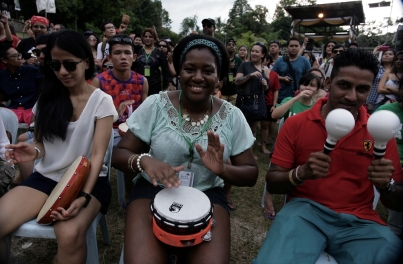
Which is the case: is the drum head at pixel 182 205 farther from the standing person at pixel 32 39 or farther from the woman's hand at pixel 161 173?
the standing person at pixel 32 39

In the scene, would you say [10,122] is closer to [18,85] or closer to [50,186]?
[18,85]

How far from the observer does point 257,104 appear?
5137mm

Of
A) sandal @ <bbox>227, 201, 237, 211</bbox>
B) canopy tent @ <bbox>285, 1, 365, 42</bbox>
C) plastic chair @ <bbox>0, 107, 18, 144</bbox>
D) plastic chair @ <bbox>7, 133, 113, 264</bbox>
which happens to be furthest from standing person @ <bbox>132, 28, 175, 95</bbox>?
canopy tent @ <bbox>285, 1, 365, 42</bbox>

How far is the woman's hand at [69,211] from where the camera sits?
5.89 ft

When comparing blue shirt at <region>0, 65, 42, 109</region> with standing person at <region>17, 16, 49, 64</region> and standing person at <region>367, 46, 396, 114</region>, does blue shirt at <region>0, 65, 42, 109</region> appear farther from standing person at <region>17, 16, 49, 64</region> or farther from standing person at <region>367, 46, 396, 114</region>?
standing person at <region>367, 46, 396, 114</region>

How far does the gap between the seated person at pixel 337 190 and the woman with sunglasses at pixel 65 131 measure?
1.36 m

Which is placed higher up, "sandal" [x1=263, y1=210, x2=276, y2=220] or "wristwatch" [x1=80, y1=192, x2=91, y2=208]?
"wristwatch" [x1=80, y1=192, x2=91, y2=208]

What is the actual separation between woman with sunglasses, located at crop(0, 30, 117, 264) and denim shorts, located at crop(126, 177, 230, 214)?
376 mm

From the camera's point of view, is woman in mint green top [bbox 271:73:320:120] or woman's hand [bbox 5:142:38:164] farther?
woman in mint green top [bbox 271:73:320:120]

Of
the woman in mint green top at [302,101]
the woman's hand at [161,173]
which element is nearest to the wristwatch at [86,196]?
the woman's hand at [161,173]

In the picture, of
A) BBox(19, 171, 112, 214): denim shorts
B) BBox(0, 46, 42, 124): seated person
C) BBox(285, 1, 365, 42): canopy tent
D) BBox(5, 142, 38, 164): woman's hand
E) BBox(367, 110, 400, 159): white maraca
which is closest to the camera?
BBox(367, 110, 400, 159): white maraca

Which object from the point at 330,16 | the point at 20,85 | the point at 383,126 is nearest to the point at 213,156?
the point at 383,126

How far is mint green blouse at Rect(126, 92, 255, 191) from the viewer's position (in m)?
1.91

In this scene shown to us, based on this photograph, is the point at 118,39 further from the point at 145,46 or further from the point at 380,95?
the point at 380,95
